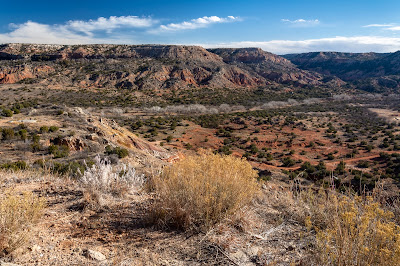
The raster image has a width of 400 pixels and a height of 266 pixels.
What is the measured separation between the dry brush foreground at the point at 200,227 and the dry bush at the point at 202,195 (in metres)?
0.01

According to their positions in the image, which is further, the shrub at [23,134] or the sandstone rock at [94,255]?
the shrub at [23,134]

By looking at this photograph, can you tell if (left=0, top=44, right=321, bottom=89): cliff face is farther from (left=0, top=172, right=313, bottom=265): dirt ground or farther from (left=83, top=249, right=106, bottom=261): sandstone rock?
(left=83, top=249, right=106, bottom=261): sandstone rock

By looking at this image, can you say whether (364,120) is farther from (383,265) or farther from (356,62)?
(356,62)

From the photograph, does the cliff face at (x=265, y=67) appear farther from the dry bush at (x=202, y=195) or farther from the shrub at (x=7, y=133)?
the dry bush at (x=202, y=195)

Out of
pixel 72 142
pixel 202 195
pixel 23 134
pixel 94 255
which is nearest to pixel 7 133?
pixel 23 134

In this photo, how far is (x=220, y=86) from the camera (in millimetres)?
84125

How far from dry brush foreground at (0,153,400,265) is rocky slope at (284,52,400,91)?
111m

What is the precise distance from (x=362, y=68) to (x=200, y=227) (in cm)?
15226

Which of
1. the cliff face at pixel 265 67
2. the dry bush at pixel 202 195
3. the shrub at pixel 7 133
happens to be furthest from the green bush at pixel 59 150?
the cliff face at pixel 265 67

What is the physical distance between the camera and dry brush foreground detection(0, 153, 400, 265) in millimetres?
2570

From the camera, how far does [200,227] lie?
3408 mm

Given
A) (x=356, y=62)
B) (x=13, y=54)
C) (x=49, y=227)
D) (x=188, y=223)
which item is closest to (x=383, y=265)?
(x=188, y=223)

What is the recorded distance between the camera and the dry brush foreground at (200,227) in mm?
2570

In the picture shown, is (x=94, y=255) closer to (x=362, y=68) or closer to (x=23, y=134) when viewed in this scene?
(x=23, y=134)
